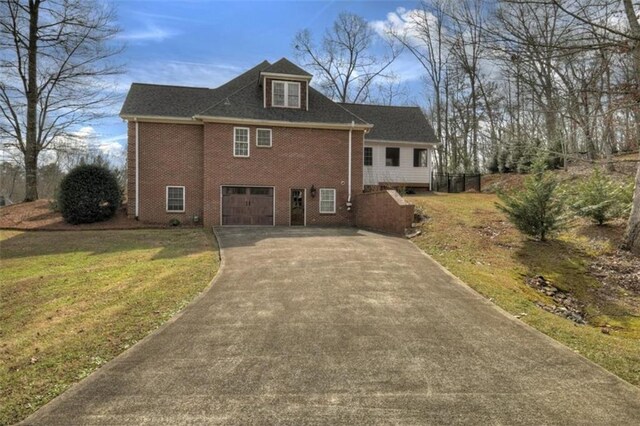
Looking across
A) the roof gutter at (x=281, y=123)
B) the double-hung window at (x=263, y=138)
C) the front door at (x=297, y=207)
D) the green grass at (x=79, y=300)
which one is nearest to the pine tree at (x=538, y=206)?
the green grass at (x=79, y=300)

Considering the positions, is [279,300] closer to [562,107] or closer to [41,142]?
[562,107]

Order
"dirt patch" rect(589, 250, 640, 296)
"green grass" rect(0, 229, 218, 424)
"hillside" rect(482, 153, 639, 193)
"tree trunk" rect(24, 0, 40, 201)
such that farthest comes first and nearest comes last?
"tree trunk" rect(24, 0, 40, 201), "hillside" rect(482, 153, 639, 193), "dirt patch" rect(589, 250, 640, 296), "green grass" rect(0, 229, 218, 424)

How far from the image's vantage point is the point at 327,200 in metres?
21.2

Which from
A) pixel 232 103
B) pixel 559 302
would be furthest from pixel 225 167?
pixel 559 302

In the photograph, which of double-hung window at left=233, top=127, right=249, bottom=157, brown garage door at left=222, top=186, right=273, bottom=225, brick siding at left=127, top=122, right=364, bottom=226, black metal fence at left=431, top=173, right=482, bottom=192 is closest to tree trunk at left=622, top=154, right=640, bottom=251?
brick siding at left=127, top=122, right=364, bottom=226

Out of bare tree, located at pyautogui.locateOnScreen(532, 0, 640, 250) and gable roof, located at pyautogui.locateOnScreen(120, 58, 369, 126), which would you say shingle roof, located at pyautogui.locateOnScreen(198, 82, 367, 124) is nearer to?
gable roof, located at pyautogui.locateOnScreen(120, 58, 369, 126)

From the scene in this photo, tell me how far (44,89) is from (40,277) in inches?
867

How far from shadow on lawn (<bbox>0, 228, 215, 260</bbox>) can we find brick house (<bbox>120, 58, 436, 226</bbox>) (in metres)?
2.50

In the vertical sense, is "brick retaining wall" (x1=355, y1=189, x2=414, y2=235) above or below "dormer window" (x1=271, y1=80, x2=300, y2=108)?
below

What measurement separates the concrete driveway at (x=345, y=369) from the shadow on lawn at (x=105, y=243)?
6104 mm

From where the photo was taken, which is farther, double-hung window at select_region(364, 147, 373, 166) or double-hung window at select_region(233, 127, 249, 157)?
double-hung window at select_region(364, 147, 373, 166)

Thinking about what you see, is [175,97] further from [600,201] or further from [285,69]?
[600,201]

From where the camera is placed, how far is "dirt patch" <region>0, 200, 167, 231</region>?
62.6 feet

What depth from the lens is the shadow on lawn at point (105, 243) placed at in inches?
543
